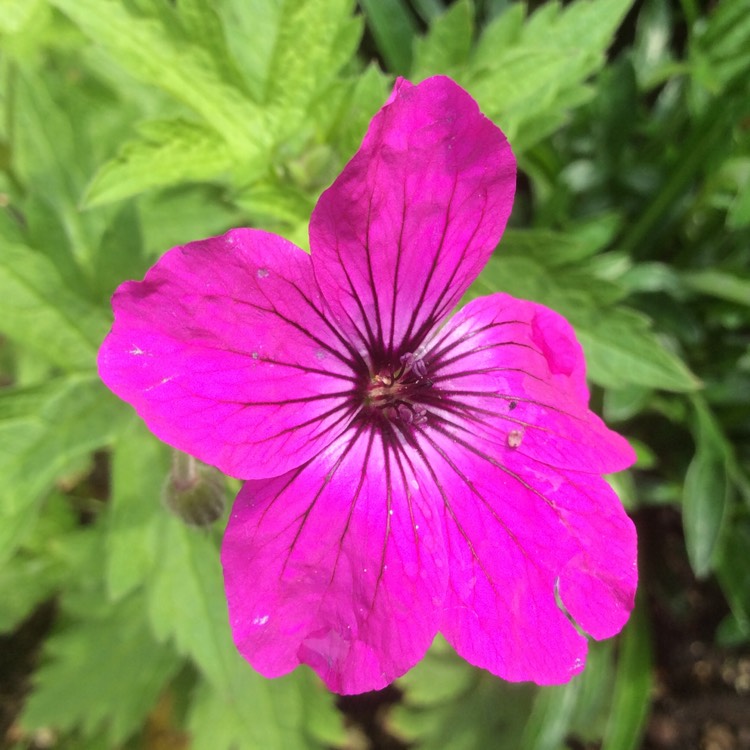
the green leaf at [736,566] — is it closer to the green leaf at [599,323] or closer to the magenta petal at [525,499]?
the green leaf at [599,323]

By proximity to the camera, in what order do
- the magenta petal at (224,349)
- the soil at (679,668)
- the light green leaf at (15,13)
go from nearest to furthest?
the magenta petal at (224,349) → the light green leaf at (15,13) → the soil at (679,668)

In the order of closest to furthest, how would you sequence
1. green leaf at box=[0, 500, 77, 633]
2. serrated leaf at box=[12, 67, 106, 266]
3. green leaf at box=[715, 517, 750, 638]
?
serrated leaf at box=[12, 67, 106, 266]
green leaf at box=[715, 517, 750, 638]
green leaf at box=[0, 500, 77, 633]

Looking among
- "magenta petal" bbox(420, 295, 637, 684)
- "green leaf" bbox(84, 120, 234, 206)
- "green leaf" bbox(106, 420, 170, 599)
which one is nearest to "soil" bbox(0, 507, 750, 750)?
"green leaf" bbox(106, 420, 170, 599)

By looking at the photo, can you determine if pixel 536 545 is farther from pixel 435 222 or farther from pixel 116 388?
pixel 116 388

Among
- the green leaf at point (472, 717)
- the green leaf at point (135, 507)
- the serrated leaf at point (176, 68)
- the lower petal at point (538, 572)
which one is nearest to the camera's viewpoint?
the lower petal at point (538, 572)

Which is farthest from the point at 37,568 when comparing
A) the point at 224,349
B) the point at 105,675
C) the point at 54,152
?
the point at 224,349

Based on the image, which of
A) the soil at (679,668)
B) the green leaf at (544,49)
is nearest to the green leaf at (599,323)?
the green leaf at (544,49)

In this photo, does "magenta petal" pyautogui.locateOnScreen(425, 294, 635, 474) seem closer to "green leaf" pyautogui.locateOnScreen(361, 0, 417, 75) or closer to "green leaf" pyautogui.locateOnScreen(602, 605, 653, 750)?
"green leaf" pyautogui.locateOnScreen(361, 0, 417, 75)
